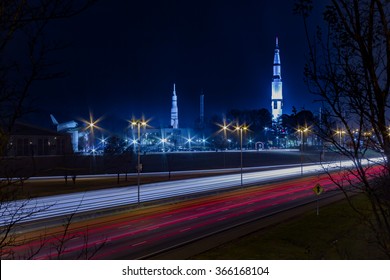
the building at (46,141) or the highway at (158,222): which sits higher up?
the building at (46,141)

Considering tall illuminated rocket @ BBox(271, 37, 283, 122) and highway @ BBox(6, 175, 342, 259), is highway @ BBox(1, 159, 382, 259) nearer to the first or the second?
highway @ BBox(6, 175, 342, 259)

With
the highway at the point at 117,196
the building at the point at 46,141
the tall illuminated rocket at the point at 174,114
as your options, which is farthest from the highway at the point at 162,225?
the tall illuminated rocket at the point at 174,114

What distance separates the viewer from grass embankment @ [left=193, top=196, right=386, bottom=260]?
15.8 metres

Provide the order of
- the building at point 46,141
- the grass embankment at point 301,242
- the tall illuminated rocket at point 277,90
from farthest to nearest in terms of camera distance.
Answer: the tall illuminated rocket at point 277,90, the building at point 46,141, the grass embankment at point 301,242

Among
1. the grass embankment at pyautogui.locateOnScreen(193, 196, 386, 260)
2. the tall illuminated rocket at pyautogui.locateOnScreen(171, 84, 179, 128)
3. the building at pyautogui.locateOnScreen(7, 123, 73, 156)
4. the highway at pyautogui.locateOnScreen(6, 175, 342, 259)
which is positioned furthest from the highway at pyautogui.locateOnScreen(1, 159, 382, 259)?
the tall illuminated rocket at pyautogui.locateOnScreen(171, 84, 179, 128)

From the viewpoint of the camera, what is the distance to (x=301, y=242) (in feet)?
63.5

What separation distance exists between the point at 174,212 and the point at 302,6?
23454 millimetres

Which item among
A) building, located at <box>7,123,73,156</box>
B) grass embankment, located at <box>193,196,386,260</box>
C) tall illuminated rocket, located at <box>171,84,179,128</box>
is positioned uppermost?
tall illuminated rocket, located at <box>171,84,179,128</box>

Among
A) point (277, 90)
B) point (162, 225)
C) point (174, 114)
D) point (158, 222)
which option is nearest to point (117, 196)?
point (158, 222)

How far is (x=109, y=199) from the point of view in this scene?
3350 cm

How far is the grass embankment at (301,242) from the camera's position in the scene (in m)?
15.8

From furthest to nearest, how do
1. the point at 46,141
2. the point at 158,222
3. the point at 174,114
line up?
the point at 174,114 < the point at 46,141 < the point at 158,222

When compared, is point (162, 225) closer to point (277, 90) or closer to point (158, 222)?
point (158, 222)

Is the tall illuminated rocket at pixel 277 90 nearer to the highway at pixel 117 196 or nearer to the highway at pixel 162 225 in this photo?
the highway at pixel 117 196
